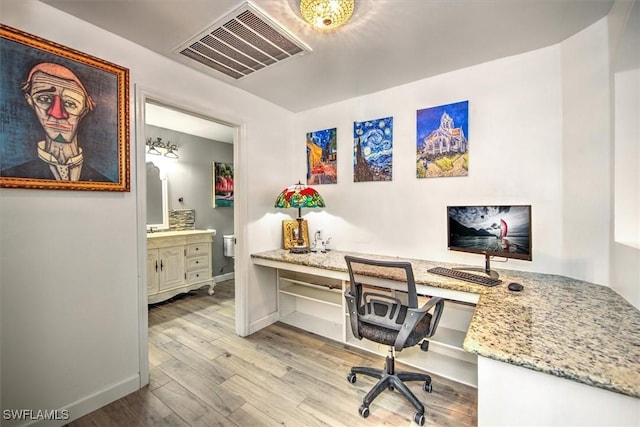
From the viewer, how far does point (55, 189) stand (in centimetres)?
150

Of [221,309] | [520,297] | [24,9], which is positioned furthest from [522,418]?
[221,309]

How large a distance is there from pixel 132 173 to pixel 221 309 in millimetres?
2117

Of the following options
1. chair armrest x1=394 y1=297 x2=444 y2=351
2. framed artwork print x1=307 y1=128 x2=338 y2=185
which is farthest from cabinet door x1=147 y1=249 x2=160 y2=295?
chair armrest x1=394 y1=297 x2=444 y2=351

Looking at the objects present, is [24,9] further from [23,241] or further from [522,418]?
[522,418]

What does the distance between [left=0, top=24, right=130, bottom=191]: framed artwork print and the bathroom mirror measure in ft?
6.78

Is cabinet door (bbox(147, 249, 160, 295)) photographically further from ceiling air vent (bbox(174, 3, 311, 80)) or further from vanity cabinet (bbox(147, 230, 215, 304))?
ceiling air vent (bbox(174, 3, 311, 80))

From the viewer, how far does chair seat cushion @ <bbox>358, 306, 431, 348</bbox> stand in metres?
1.56

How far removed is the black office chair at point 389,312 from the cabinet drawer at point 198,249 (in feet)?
9.04

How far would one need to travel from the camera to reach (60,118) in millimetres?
1518

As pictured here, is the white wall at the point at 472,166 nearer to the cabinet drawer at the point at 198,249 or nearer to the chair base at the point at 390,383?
the chair base at the point at 390,383

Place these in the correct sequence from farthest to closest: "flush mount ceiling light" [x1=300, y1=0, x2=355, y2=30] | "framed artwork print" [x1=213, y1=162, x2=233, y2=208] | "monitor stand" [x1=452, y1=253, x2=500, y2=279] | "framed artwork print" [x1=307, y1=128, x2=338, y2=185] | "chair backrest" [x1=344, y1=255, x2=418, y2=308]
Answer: "framed artwork print" [x1=213, y1=162, x2=233, y2=208]
"framed artwork print" [x1=307, y1=128, x2=338, y2=185]
"monitor stand" [x1=452, y1=253, x2=500, y2=279]
"chair backrest" [x1=344, y1=255, x2=418, y2=308]
"flush mount ceiling light" [x1=300, y1=0, x2=355, y2=30]

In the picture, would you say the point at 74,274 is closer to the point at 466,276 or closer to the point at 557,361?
the point at 557,361

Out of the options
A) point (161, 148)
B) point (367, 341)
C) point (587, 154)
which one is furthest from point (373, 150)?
point (161, 148)

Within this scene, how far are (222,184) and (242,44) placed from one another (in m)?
2.94
